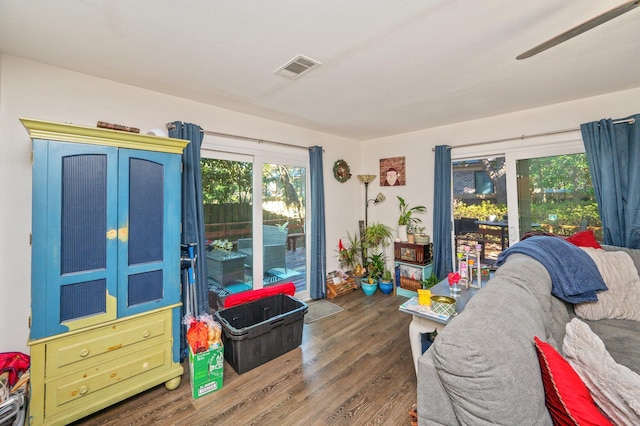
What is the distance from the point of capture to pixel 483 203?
3.51 m

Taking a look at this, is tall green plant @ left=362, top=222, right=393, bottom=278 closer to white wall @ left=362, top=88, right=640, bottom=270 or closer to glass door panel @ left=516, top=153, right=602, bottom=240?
white wall @ left=362, top=88, right=640, bottom=270

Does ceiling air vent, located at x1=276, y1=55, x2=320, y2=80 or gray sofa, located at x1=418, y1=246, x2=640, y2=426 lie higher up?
ceiling air vent, located at x1=276, y1=55, x2=320, y2=80

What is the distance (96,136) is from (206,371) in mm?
1747

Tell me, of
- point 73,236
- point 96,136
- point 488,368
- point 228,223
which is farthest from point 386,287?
point 96,136

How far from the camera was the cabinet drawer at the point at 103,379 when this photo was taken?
1.61 metres

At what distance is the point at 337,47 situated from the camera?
1.78 m

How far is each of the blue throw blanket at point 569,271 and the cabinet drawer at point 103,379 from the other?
279 cm

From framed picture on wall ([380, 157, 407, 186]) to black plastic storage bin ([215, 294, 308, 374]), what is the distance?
2464mm

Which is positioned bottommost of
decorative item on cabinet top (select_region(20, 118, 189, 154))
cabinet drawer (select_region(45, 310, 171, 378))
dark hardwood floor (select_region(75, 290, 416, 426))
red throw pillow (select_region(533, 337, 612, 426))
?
dark hardwood floor (select_region(75, 290, 416, 426))

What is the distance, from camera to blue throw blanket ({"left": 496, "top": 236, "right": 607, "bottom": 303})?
186 cm

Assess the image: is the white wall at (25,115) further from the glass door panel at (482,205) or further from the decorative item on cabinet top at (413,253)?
the glass door panel at (482,205)

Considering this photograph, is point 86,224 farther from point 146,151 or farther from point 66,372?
point 66,372

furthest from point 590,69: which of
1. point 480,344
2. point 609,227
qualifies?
point 480,344

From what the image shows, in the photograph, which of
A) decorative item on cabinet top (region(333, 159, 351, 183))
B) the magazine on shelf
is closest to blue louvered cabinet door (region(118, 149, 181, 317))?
the magazine on shelf
